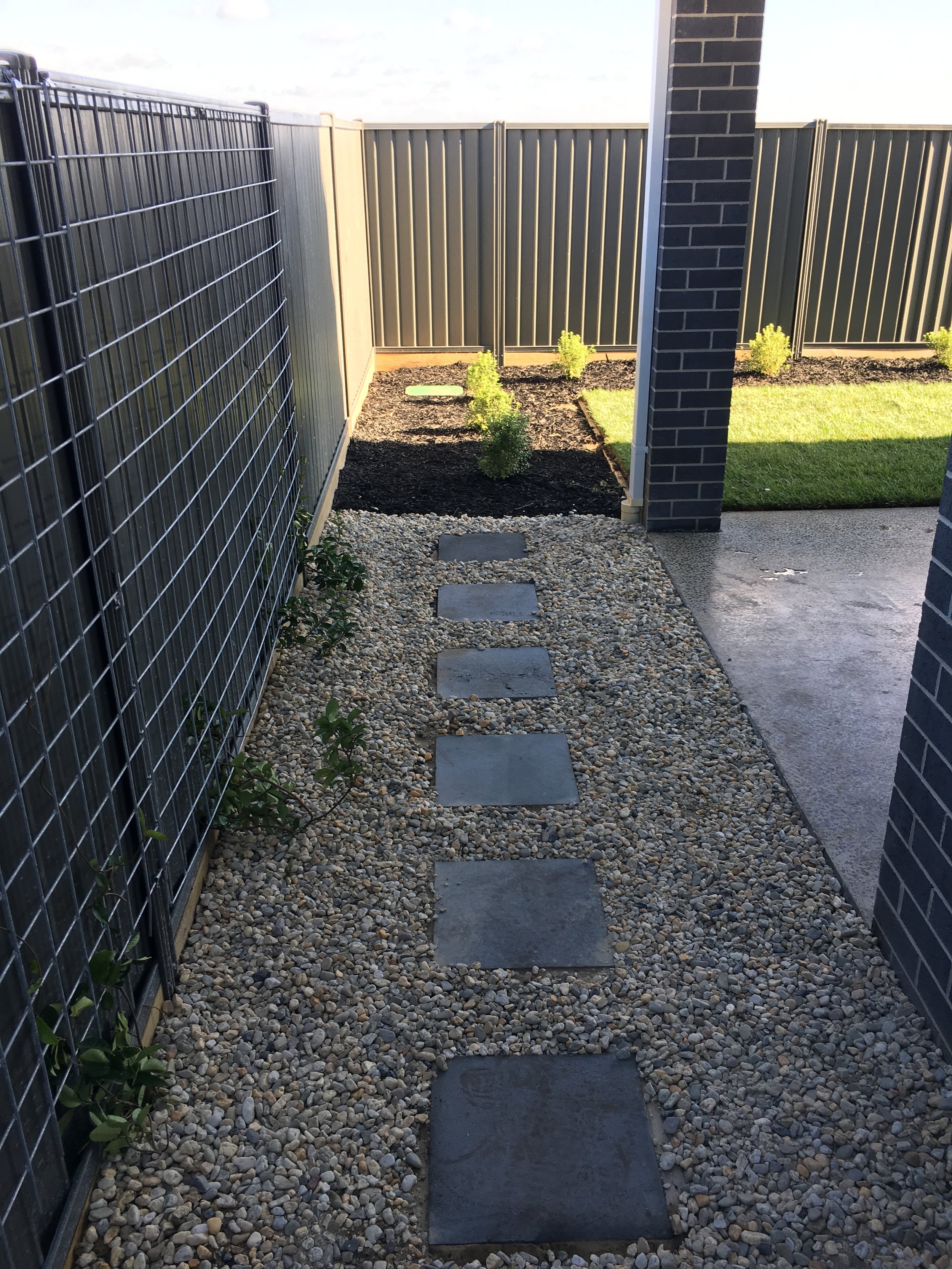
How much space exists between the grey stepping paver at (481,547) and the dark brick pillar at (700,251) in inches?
32.9

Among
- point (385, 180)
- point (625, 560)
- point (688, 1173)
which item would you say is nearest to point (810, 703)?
point (625, 560)

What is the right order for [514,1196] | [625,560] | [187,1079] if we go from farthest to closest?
1. [625,560]
2. [187,1079]
3. [514,1196]

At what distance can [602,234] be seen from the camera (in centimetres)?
1030

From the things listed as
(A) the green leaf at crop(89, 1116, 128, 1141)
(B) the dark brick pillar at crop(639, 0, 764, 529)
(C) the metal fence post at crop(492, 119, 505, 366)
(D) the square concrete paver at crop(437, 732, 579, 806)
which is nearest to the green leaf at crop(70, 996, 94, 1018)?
(A) the green leaf at crop(89, 1116, 128, 1141)

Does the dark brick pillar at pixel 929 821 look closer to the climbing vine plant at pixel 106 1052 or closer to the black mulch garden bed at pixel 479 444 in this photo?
the climbing vine plant at pixel 106 1052

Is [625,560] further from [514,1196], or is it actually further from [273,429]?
[514,1196]

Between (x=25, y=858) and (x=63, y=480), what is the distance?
71cm

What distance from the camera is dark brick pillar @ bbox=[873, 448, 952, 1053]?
7.84ft

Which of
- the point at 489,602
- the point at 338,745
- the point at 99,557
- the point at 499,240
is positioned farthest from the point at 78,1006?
the point at 499,240

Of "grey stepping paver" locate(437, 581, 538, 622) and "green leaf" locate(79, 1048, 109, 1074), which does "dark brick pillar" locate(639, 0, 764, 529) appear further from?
"green leaf" locate(79, 1048, 109, 1074)

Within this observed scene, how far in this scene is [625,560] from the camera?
568cm

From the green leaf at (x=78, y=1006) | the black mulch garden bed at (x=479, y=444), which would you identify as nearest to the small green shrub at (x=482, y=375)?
the black mulch garden bed at (x=479, y=444)

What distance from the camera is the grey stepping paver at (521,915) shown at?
2.77 metres

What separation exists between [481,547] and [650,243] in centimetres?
193
